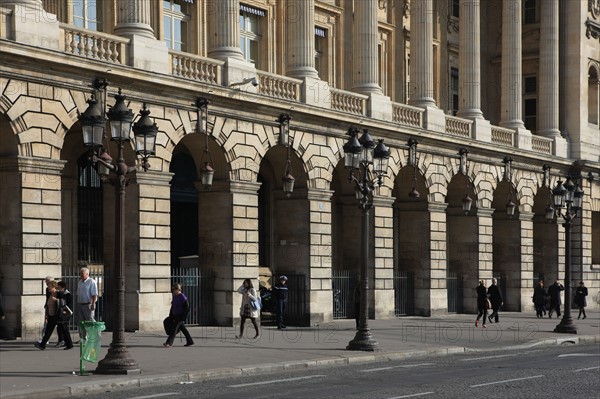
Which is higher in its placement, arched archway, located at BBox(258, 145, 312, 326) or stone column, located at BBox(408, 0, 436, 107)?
stone column, located at BBox(408, 0, 436, 107)

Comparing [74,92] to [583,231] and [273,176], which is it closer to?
[273,176]

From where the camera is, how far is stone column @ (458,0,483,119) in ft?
163

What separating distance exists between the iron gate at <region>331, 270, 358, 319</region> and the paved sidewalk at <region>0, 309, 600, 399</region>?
1366mm

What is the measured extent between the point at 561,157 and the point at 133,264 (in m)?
28.5

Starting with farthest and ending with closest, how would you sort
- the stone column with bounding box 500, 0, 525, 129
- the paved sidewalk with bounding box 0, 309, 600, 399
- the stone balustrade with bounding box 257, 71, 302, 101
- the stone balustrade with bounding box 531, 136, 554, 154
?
the stone balustrade with bounding box 531, 136, 554, 154
the stone column with bounding box 500, 0, 525, 129
the stone balustrade with bounding box 257, 71, 302, 101
the paved sidewalk with bounding box 0, 309, 600, 399

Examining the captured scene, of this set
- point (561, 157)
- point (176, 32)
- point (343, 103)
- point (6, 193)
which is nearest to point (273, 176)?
point (343, 103)

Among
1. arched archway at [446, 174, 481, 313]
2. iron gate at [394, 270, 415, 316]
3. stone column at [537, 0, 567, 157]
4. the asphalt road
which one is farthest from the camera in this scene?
stone column at [537, 0, 567, 157]

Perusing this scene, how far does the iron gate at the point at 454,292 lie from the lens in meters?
49.3

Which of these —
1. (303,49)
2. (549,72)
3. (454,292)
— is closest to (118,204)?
(303,49)

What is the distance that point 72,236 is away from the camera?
35.3 metres

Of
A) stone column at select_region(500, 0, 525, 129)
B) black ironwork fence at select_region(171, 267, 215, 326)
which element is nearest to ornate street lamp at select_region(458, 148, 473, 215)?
stone column at select_region(500, 0, 525, 129)

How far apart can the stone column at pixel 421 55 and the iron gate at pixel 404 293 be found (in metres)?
6.53

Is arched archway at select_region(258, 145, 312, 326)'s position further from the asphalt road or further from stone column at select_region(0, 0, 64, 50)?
the asphalt road

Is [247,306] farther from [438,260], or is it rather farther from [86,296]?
[438,260]
